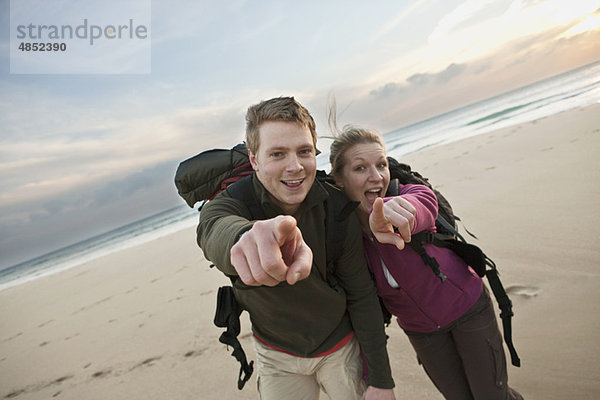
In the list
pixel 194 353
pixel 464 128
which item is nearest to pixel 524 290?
pixel 194 353

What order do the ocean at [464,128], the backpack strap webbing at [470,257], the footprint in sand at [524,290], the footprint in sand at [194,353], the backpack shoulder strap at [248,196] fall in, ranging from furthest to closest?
the ocean at [464,128], the footprint in sand at [194,353], the footprint in sand at [524,290], the backpack strap webbing at [470,257], the backpack shoulder strap at [248,196]

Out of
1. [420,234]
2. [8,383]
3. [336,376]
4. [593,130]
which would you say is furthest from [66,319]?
[593,130]

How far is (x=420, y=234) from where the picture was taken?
181 centimetres

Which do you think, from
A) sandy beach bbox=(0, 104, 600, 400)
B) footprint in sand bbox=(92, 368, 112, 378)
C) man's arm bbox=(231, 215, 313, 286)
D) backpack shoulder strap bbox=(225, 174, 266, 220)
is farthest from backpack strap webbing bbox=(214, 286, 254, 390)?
footprint in sand bbox=(92, 368, 112, 378)

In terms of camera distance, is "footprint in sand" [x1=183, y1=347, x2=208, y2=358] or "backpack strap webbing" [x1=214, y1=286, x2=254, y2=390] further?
"footprint in sand" [x1=183, y1=347, x2=208, y2=358]

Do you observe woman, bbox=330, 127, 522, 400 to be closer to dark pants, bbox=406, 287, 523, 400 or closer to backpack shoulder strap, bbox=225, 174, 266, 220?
dark pants, bbox=406, 287, 523, 400

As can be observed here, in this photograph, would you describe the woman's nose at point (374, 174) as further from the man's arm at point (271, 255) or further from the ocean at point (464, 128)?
the ocean at point (464, 128)

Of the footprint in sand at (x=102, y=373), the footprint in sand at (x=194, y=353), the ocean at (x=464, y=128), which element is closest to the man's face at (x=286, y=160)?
the footprint in sand at (x=194, y=353)

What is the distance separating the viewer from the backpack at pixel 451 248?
1.81m

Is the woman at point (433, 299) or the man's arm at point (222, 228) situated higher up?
the man's arm at point (222, 228)

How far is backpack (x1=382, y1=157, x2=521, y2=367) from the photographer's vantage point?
5.95 ft

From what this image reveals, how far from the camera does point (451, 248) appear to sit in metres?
1.99

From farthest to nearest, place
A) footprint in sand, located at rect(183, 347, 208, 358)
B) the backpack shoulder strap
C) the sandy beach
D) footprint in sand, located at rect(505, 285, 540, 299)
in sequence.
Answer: footprint in sand, located at rect(183, 347, 208, 358) → footprint in sand, located at rect(505, 285, 540, 299) → the sandy beach → the backpack shoulder strap

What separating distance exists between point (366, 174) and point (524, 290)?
107 inches
